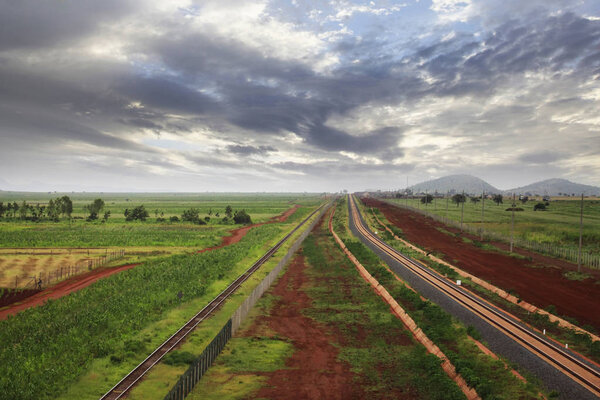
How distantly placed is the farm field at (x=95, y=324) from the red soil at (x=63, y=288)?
2.61 meters

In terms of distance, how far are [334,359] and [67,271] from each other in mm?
44286

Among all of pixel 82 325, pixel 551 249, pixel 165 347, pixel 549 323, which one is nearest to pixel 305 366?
pixel 165 347

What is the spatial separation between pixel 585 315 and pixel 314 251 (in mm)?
40467

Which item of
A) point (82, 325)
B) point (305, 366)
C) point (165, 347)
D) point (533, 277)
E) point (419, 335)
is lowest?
point (305, 366)

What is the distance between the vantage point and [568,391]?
19016 mm

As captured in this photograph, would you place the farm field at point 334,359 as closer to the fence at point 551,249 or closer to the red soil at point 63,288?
the red soil at point 63,288

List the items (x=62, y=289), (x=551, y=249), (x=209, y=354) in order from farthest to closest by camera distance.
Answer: (x=551, y=249), (x=62, y=289), (x=209, y=354)

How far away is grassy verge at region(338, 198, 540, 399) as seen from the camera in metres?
18.6

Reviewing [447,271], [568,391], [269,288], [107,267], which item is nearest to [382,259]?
[447,271]

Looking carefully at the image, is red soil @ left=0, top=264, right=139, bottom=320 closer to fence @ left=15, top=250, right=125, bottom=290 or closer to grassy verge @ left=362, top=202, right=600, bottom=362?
fence @ left=15, top=250, right=125, bottom=290

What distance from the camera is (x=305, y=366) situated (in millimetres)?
Answer: 22469

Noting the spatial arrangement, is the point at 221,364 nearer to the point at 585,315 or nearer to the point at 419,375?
the point at 419,375

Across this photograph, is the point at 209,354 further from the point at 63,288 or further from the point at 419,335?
the point at 63,288

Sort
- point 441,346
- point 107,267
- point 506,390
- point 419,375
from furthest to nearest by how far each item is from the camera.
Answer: point 107,267 < point 441,346 < point 419,375 < point 506,390
